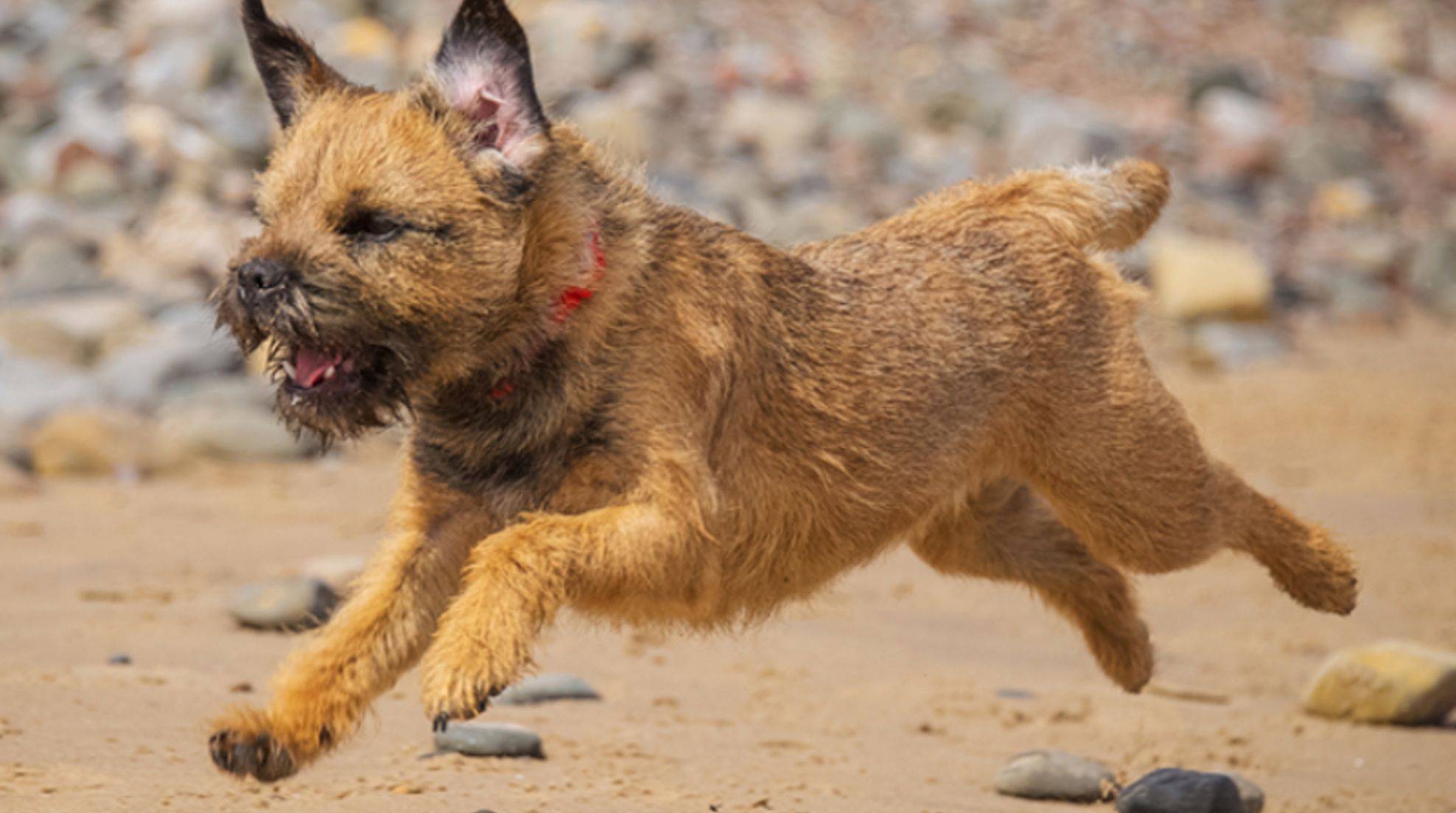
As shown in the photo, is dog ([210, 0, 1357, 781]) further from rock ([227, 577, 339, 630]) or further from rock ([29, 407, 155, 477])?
rock ([29, 407, 155, 477])

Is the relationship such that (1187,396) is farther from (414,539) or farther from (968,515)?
(414,539)

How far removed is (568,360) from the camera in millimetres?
5059

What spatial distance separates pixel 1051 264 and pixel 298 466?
6.82 meters

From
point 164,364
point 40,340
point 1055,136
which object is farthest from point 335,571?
point 1055,136

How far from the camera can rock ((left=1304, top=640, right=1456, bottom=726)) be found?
309 inches

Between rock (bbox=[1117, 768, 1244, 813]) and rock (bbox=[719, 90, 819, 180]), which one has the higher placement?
rock (bbox=[719, 90, 819, 180])

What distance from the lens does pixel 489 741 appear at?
20.4 feet

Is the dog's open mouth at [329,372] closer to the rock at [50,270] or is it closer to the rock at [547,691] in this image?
the rock at [547,691]

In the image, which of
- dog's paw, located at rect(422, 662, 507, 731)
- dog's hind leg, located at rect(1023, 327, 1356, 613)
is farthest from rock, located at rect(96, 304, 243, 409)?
dog's paw, located at rect(422, 662, 507, 731)

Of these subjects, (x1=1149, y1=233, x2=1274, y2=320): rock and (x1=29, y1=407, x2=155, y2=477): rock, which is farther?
(x1=1149, y1=233, x2=1274, y2=320): rock

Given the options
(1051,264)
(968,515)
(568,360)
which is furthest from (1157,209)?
(568,360)

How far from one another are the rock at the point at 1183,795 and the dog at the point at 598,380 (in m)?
0.82

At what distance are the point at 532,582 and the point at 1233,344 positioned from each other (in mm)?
12799

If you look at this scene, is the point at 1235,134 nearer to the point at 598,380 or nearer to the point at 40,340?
the point at 40,340
